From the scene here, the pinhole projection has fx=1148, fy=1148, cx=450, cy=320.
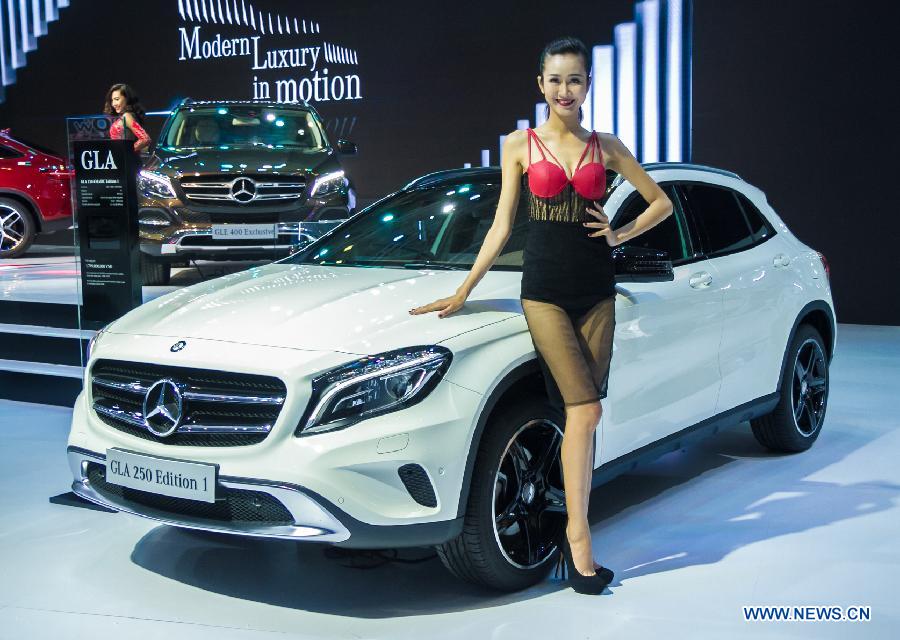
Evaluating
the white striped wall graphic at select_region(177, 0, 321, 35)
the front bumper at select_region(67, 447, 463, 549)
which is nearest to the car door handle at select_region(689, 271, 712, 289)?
the front bumper at select_region(67, 447, 463, 549)

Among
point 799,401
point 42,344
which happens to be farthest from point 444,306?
point 42,344

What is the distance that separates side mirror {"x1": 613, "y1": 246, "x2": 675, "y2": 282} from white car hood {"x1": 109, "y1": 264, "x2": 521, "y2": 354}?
35cm

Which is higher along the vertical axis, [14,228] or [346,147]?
[346,147]

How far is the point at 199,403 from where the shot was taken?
11.3 ft

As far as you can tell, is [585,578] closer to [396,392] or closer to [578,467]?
[578,467]

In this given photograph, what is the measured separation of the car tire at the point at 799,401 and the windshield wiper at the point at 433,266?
1.89 m

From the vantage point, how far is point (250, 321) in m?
3.64

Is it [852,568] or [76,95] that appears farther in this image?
[76,95]

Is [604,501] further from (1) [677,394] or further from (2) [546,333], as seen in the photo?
(2) [546,333]

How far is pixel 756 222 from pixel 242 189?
15.6ft

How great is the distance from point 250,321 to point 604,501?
1.82m

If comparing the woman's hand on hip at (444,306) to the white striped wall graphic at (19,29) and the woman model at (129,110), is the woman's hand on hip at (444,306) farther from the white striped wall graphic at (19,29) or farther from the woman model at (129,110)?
the white striped wall graphic at (19,29)

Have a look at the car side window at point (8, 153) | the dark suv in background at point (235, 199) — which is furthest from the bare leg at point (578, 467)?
the car side window at point (8, 153)

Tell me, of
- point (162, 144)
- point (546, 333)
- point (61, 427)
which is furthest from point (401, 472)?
point (162, 144)
